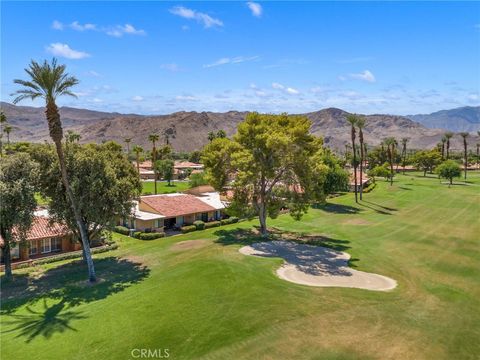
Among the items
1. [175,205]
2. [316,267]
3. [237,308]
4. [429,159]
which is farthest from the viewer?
[429,159]

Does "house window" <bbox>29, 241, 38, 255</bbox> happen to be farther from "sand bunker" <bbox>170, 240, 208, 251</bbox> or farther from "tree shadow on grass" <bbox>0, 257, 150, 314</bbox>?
"sand bunker" <bbox>170, 240, 208, 251</bbox>

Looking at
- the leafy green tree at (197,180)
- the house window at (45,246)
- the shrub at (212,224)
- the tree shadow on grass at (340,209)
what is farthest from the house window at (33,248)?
the tree shadow on grass at (340,209)

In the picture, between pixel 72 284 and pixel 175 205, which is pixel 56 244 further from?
pixel 175 205

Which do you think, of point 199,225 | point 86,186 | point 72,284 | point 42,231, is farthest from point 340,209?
point 72,284

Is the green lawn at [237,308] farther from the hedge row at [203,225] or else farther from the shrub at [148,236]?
the hedge row at [203,225]

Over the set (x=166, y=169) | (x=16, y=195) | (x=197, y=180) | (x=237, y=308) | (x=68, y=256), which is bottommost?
(x=68, y=256)

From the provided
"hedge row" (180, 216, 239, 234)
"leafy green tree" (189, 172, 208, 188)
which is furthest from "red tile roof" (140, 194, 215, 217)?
"leafy green tree" (189, 172, 208, 188)

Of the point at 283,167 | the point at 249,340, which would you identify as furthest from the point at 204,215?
the point at 249,340
